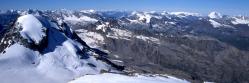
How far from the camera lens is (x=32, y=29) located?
7530 inches

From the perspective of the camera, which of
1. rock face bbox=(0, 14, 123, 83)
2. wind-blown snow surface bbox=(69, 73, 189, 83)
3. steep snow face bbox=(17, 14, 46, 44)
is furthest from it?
steep snow face bbox=(17, 14, 46, 44)

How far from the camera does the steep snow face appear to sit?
184750mm

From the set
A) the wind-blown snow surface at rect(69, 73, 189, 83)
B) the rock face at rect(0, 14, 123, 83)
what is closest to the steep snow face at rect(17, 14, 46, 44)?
the rock face at rect(0, 14, 123, 83)

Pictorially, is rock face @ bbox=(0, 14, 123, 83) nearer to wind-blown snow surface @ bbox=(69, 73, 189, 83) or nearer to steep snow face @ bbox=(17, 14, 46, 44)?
steep snow face @ bbox=(17, 14, 46, 44)

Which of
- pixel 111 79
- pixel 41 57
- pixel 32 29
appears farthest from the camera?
pixel 32 29

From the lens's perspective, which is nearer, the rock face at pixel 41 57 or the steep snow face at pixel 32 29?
the rock face at pixel 41 57

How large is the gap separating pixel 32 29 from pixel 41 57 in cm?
2378

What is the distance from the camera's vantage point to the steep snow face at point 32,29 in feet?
606

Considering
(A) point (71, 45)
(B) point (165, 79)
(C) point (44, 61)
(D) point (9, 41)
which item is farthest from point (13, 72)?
(B) point (165, 79)

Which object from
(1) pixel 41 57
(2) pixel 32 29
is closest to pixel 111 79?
(1) pixel 41 57

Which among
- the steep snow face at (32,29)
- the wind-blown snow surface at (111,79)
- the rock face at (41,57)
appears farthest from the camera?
the steep snow face at (32,29)

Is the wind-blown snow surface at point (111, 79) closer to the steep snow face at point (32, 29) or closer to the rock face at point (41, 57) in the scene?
the rock face at point (41, 57)

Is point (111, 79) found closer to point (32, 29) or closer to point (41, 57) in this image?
point (41, 57)

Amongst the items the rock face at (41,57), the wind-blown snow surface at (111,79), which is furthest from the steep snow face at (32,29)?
the wind-blown snow surface at (111,79)
